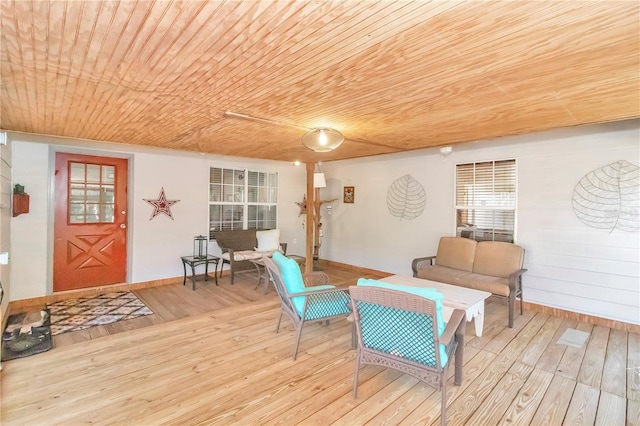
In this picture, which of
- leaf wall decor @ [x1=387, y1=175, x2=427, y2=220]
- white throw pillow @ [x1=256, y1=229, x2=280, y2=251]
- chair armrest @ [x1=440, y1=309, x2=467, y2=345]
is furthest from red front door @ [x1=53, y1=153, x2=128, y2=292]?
chair armrest @ [x1=440, y1=309, x2=467, y2=345]

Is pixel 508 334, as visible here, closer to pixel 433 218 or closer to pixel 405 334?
pixel 405 334

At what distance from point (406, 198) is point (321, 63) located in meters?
4.38

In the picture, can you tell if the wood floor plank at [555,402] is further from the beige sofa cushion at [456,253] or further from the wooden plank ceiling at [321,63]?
the wooden plank ceiling at [321,63]

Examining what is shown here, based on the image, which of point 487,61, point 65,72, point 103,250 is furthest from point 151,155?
point 487,61

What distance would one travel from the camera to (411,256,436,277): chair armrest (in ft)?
15.4

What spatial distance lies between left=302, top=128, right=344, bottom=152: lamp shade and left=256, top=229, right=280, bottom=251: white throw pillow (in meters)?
3.27

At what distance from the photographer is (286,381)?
2479 mm

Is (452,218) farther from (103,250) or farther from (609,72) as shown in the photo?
(103,250)

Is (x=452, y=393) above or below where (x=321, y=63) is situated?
below

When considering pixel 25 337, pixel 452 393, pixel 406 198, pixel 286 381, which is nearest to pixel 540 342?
pixel 452 393

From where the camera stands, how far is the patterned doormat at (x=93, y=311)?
3619mm

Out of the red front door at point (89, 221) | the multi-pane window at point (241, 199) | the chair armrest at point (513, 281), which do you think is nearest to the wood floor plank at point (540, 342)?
the chair armrest at point (513, 281)

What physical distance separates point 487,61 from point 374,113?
114 cm

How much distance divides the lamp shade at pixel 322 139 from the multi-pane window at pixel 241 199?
3.54 m
